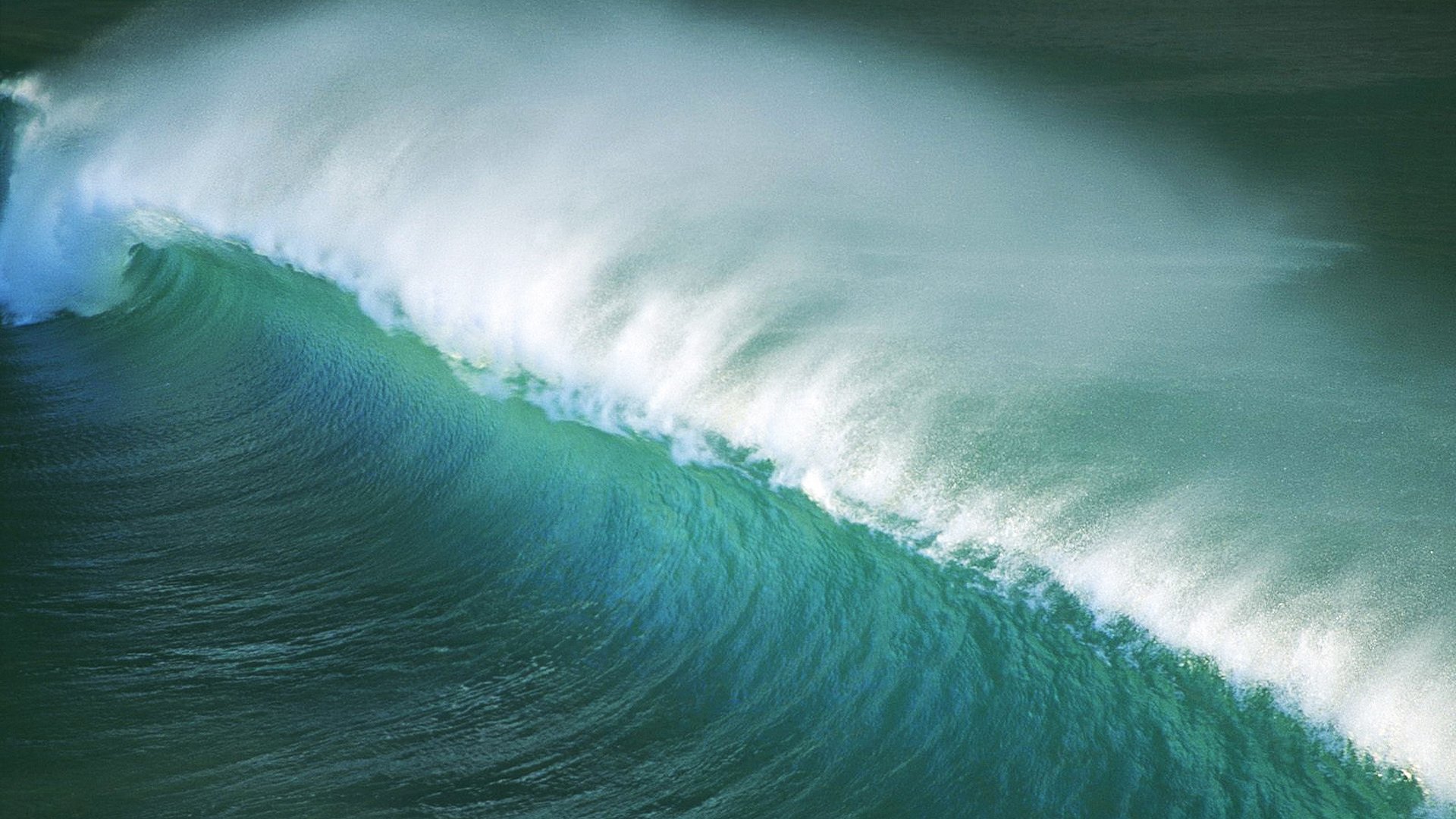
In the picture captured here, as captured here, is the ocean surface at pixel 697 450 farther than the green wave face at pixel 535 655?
Yes

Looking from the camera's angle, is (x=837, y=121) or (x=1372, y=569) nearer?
(x=1372, y=569)

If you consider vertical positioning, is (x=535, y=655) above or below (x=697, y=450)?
below

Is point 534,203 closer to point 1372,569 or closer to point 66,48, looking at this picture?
point 1372,569

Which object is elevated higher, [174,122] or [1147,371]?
[174,122]

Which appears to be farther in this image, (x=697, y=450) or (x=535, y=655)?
(x=697, y=450)

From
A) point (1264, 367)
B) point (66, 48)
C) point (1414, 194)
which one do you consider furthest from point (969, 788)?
point (66, 48)
